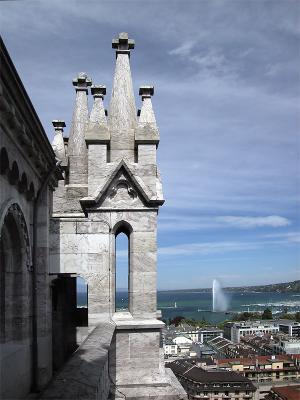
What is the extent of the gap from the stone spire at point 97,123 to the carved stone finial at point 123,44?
1238mm

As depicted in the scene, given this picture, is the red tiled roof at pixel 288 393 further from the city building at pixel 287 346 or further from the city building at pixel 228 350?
the city building at pixel 287 346

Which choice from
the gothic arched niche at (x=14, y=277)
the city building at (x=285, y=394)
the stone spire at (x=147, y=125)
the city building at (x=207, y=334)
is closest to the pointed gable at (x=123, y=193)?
the stone spire at (x=147, y=125)

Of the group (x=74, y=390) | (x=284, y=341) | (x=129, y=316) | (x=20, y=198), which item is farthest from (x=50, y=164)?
(x=284, y=341)

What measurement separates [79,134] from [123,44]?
241 cm

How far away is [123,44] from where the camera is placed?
38.9 ft

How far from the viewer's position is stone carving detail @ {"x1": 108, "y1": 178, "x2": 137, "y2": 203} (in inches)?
421

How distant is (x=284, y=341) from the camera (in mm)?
138875

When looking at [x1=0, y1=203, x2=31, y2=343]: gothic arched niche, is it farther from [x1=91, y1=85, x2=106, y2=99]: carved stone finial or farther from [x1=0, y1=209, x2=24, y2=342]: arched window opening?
[x1=91, y1=85, x2=106, y2=99]: carved stone finial

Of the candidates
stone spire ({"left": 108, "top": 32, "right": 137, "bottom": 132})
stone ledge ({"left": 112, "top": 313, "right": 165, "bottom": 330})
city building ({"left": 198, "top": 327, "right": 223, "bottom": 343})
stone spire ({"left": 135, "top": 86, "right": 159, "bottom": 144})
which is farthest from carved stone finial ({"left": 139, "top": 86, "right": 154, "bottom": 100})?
city building ({"left": 198, "top": 327, "right": 223, "bottom": 343})

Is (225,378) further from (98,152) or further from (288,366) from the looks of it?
(98,152)

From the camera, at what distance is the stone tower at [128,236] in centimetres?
1027

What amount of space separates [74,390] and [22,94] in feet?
10.1

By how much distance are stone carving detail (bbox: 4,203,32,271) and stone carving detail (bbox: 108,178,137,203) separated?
10.9 ft

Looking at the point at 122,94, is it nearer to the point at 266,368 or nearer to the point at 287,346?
the point at 266,368
